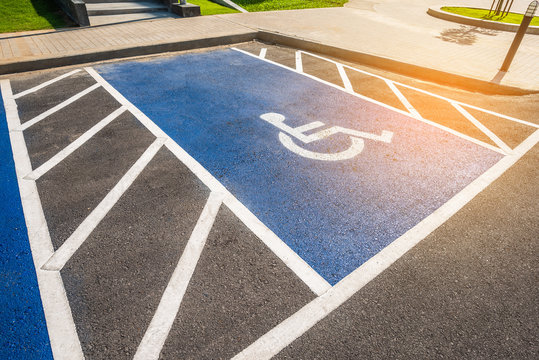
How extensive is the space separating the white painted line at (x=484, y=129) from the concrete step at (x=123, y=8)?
1108cm

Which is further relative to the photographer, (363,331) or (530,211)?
(530,211)

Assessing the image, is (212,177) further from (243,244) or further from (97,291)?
(97,291)

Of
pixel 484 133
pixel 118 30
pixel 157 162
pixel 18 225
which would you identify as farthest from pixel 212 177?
pixel 118 30

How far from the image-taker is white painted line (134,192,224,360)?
2.46m

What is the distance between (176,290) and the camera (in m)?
2.88

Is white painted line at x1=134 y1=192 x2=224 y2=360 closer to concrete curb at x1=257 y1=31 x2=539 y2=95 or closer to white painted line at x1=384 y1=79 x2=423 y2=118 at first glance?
white painted line at x1=384 y1=79 x2=423 y2=118

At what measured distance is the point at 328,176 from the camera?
4.38 meters

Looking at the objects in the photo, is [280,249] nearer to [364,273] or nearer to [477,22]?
[364,273]

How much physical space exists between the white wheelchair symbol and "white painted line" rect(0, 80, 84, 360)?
320 centimetres

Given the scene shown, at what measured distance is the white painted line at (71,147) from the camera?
4262 millimetres

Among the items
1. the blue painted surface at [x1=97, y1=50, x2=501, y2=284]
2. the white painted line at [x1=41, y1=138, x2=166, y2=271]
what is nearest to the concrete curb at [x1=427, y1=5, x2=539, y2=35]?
the blue painted surface at [x1=97, y1=50, x2=501, y2=284]

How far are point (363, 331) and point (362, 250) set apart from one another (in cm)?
89

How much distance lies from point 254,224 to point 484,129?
460cm

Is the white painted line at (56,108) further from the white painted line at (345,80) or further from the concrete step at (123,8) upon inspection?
the concrete step at (123,8)
